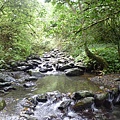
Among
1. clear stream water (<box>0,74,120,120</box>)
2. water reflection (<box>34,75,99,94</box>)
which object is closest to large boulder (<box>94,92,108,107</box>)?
clear stream water (<box>0,74,120,120</box>)

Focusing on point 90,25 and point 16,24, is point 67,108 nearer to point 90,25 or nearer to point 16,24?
point 90,25

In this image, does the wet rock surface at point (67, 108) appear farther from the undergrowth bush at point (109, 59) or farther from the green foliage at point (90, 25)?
the undergrowth bush at point (109, 59)

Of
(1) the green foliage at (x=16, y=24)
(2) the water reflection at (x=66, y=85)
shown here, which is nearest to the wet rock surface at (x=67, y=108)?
(2) the water reflection at (x=66, y=85)

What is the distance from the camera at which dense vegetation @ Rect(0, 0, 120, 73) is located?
19.7 ft

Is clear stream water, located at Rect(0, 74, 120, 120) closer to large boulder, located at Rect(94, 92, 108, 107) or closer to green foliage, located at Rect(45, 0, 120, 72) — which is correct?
large boulder, located at Rect(94, 92, 108, 107)

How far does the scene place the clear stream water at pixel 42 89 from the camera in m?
4.61

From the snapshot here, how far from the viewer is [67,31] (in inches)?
273

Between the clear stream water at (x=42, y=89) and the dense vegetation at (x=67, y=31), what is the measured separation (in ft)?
4.96

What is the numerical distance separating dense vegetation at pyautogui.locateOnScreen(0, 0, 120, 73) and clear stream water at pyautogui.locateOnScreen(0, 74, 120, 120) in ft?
4.96

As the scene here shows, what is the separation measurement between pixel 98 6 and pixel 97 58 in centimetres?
535

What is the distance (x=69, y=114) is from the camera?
15.0 feet

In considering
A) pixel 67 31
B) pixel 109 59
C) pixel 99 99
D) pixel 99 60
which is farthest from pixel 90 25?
pixel 109 59

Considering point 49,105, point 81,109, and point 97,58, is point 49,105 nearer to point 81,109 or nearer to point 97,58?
point 81,109

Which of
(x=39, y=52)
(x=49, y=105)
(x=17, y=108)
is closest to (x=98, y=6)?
(x=49, y=105)
